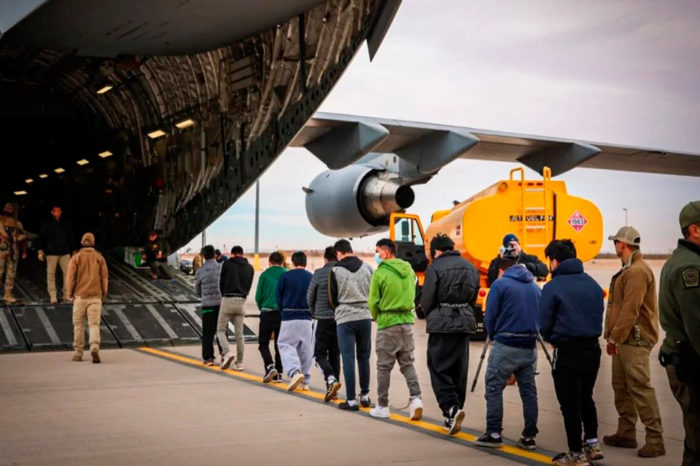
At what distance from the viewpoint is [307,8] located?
40.2 feet

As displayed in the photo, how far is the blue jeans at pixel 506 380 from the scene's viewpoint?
6516mm

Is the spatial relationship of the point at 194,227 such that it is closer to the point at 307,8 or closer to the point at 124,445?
the point at 307,8

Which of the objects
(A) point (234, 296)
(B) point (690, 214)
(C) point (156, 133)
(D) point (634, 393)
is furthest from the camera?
(C) point (156, 133)

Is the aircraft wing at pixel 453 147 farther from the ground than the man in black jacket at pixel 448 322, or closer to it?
farther from the ground

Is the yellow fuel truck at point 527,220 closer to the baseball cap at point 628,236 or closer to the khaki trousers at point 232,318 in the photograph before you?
the khaki trousers at point 232,318

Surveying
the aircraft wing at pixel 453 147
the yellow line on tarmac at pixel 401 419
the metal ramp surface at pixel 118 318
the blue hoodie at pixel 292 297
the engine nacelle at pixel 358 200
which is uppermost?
the aircraft wing at pixel 453 147

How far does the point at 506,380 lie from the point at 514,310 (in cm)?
54

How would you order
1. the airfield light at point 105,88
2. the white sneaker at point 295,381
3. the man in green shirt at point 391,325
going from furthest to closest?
the airfield light at point 105,88 → the white sneaker at point 295,381 → the man in green shirt at point 391,325

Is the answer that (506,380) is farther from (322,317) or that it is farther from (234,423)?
(322,317)

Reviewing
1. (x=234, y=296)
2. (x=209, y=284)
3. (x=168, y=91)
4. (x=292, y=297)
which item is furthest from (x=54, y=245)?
(x=292, y=297)

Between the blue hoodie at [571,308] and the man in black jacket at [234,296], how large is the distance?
570 cm

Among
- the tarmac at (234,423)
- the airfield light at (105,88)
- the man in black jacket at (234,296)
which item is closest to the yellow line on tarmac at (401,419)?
the tarmac at (234,423)

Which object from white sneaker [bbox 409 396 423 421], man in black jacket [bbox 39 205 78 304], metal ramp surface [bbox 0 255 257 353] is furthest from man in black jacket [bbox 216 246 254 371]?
man in black jacket [bbox 39 205 78 304]

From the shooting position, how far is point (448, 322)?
7.20m
